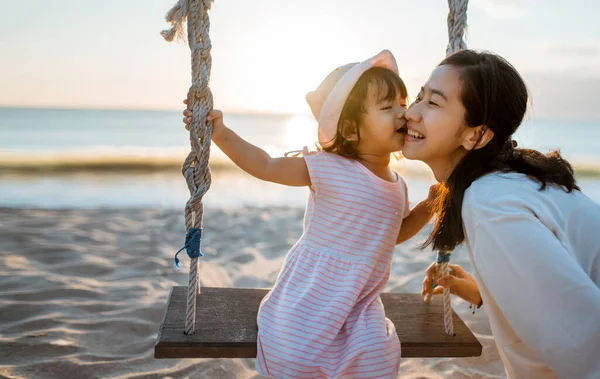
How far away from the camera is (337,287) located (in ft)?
6.41

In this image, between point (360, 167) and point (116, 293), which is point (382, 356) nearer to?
point (360, 167)

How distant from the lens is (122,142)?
15.0m

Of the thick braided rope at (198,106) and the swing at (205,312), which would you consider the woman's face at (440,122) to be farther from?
the thick braided rope at (198,106)

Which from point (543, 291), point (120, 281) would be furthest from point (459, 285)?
point (120, 281)

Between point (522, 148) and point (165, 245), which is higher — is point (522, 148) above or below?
above

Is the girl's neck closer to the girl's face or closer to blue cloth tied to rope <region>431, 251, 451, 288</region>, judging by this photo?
the girl's face

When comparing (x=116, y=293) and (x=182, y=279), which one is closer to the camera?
(x=116, y=293)

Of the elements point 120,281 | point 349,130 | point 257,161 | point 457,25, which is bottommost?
point 120,281

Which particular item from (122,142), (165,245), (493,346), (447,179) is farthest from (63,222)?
(122,142)

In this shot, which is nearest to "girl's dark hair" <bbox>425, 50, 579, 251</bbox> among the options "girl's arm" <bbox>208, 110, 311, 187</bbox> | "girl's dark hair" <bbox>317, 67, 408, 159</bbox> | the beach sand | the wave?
"girl's dark hair" <bbox>317, 67, 408, 159</bbox>

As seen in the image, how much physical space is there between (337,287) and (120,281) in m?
2.20

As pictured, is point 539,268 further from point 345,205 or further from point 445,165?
point 345,205

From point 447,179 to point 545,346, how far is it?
0.62 m

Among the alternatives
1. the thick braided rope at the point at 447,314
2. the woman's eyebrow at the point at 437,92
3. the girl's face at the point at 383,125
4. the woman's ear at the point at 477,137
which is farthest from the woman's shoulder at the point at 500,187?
the thick braided rope at the point at 447,314
